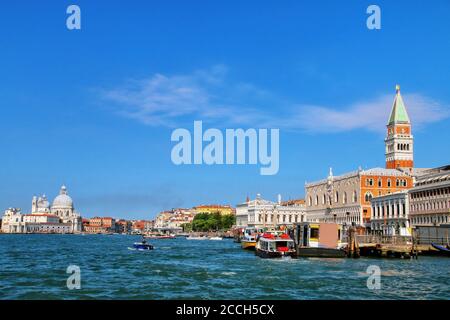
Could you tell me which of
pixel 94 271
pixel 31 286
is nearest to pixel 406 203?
pixel 94 271

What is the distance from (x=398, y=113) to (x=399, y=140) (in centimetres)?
427

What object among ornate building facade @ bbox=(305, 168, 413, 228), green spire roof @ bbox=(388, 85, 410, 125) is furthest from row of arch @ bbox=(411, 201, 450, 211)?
green spire roof @ bbox=(388, 85, 410, 125)

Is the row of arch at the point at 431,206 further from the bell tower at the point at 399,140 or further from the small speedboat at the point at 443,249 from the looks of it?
→ the bell tower at the point at 399,140

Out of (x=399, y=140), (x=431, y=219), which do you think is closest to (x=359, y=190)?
(x=399, y=140)

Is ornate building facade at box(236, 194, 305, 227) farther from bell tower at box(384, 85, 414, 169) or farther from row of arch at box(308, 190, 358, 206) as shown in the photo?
bell tower at box(384, 85, 414, 169)

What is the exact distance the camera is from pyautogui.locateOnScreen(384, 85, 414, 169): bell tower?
85.6 metres

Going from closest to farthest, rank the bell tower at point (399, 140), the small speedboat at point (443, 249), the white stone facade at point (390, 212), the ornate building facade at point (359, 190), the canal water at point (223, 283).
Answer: the canal water at point (223, 283) → the small speedboat at point (443, 249) → the white stone facade at point (390, 212) → the ornate building facade at point (359, 190) → the bell tower at point (399, 140)

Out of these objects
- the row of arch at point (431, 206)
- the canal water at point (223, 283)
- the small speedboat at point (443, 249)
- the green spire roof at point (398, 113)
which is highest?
the green spire roof at point (398, 113)

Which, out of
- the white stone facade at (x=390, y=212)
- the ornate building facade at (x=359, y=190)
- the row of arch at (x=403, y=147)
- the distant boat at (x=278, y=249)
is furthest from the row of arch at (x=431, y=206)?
the row of arch at (x=403, y=147)

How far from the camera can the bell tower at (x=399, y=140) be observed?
3371 inches

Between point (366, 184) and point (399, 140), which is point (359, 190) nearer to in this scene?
point (366, 184)
